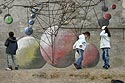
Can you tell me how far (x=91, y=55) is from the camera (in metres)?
14.0

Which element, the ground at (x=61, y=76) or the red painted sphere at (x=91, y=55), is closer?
the ground at (x=61, y=76)

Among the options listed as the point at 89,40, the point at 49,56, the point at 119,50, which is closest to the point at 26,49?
the point at 49,56

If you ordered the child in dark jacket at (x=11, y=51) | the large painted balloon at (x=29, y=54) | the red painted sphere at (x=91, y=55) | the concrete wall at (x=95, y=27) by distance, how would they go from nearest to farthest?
A: the child in dark jacket at (x=11, y=51) → the red painted sphere at (x=91, y=55) → the large painted balloon at (x=29, y=54) → the concrete wall at (x=95, y=27)

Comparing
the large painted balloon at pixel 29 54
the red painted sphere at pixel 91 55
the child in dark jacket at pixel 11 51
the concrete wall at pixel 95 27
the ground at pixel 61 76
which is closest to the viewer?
the ground at pixel 61 76

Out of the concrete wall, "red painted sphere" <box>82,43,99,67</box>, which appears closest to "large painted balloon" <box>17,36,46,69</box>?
the concrete wall

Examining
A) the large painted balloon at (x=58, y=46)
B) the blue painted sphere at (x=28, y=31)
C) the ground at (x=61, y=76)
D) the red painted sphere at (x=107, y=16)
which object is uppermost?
the red painted sphere at (x=107, y=16)

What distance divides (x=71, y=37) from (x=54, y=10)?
1.00m

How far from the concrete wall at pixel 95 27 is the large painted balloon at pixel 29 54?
0.92 feet

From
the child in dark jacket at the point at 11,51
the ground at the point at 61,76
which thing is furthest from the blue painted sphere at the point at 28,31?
the ground at the point at 61,76

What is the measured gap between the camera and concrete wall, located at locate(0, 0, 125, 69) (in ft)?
46.2

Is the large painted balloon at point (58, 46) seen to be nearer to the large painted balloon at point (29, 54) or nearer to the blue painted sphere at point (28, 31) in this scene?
the large painted balloon at point (29, 54)

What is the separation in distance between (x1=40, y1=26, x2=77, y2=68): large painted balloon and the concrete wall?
47 cm

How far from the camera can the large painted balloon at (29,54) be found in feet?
45.7

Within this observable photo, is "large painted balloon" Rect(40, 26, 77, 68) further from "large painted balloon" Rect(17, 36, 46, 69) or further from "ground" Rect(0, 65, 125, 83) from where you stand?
"ground" Rect(0, 65, 125, 83)
